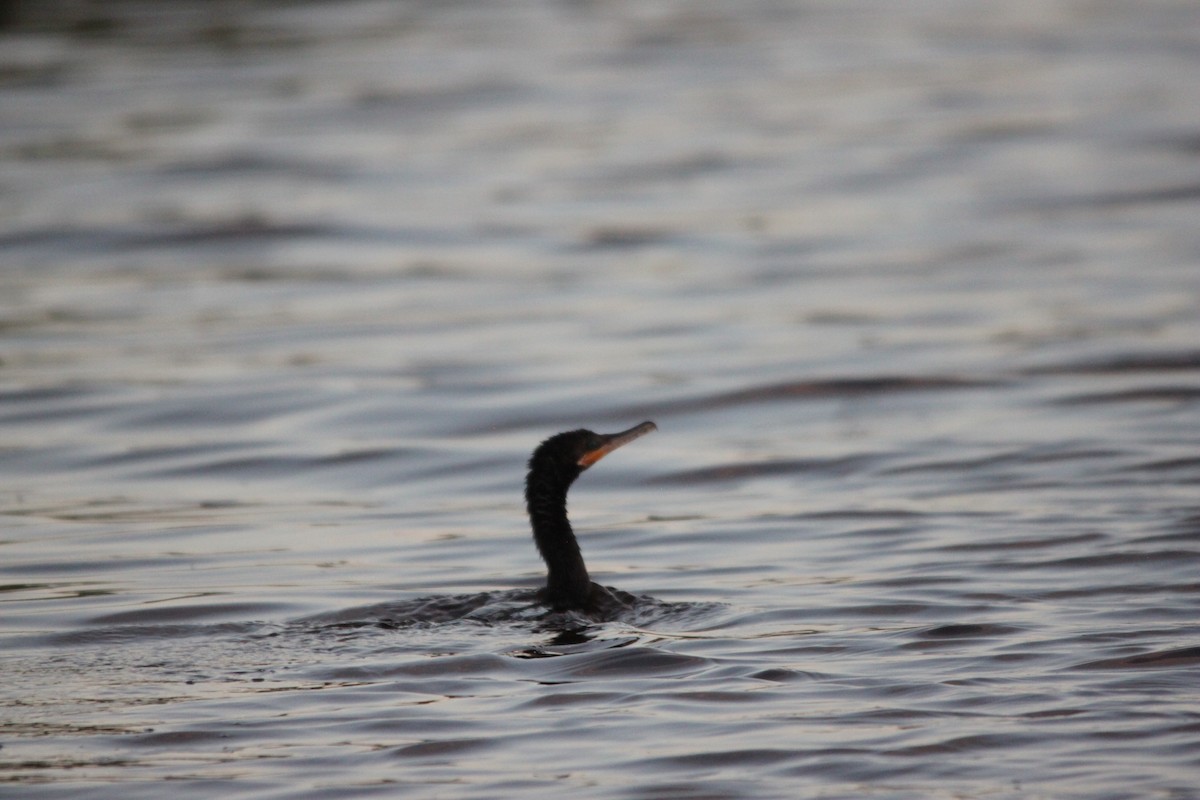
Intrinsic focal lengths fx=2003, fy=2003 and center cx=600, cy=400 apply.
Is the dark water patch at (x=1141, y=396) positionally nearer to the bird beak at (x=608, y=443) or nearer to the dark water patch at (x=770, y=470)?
the dark water patch at (x=770, y=470)

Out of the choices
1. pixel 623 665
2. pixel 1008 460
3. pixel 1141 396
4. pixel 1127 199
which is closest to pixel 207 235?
pixel 1127 199

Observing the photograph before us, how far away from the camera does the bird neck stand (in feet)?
32.2

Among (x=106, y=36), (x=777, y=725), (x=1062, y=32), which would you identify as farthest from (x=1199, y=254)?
(x=106, y=36)

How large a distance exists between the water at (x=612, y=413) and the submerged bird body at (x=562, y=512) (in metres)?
0.27

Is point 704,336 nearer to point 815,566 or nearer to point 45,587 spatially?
point 815,566

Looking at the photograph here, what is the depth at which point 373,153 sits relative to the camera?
28.7 metres

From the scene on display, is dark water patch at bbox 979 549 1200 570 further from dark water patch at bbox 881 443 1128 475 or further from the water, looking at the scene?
dark water patch at bbox 881 443 1128 475

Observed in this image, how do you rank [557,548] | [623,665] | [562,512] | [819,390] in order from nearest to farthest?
[623,665], [557,548], [562,512], [819,390]

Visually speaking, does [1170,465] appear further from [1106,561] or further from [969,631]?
[969,631]

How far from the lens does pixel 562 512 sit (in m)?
10.2

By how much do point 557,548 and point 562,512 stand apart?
0.26m

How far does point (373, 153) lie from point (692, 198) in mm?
5810

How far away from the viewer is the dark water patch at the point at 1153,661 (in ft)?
27.5

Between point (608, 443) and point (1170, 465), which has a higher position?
point (608, 443)
